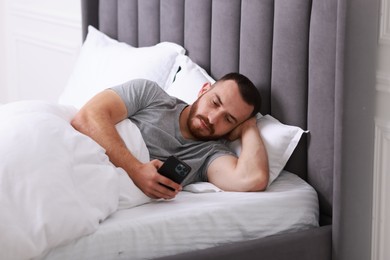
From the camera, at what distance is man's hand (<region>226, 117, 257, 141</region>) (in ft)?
8.48

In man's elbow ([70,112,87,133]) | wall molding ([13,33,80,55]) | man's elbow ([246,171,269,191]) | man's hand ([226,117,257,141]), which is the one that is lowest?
man's elbow ([246,171,269,191])

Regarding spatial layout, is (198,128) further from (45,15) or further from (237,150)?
(45,15)

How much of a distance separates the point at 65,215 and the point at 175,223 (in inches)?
12.4

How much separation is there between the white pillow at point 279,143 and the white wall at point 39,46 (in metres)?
1.59

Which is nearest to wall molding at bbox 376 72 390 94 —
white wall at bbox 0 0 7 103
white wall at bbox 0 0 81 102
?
white wall at bbox 0 0 81 102

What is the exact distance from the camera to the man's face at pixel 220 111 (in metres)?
2.54

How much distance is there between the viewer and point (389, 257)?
2.45 m

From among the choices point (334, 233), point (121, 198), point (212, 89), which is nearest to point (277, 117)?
point (212, 89)

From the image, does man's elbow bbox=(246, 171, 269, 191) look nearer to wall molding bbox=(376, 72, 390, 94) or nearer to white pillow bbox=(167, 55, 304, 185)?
white pillow bbox=(167, 55, 304, 185)

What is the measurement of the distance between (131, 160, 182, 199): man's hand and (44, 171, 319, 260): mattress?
31 millimetres

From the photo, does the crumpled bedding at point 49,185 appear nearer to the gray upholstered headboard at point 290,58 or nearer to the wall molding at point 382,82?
the gray upholstered headboard at point 290,58

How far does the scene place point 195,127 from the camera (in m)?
2.56

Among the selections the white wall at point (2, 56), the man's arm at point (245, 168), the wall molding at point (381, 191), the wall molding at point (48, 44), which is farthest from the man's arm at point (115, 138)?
the white wall at point (2, 56)

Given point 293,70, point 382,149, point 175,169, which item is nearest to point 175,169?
point 175,169
